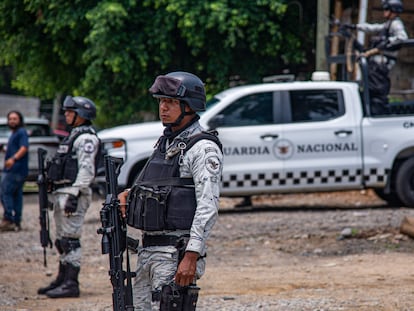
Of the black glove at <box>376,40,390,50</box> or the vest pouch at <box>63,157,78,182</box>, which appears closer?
the vest pouch at <box>63,157,78,182</box>

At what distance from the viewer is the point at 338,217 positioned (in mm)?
12734

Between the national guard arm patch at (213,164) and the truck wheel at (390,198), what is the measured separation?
858 centimetres

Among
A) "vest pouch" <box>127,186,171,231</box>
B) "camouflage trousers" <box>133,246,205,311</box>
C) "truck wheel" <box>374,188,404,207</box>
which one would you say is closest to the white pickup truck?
"truck wheel" <box>374,188,404,207</box>

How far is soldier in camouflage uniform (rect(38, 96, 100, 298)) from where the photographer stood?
26.1ft

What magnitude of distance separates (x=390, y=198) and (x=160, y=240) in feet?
29.8

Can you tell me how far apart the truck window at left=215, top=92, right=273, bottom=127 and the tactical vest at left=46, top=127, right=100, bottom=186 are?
5.04 m

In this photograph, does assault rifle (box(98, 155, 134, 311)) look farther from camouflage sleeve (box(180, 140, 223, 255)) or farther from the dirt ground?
the dirt ground

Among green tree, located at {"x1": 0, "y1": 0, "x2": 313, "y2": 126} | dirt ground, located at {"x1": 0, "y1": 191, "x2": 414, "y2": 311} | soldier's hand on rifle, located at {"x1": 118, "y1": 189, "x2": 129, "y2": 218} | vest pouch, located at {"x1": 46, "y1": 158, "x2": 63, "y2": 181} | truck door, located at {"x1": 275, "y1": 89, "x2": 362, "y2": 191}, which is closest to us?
soldier's hand on rifle, located at {"x1": 118, "y1": 189, "x2": 129, "y2": 218}

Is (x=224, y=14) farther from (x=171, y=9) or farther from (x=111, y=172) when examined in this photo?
(x=111, y=172)

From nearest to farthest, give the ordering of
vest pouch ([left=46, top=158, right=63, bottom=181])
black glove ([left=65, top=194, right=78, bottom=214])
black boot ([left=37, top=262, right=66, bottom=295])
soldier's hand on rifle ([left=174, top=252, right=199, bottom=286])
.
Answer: soldier's hand on rifle ([left=174, top=252, right=199, bottom=286])
black glove ([left=65, top=194, right=78, bottom=214])
vest pouch ([left=46, top=158, right=63, bottom=181])
black boot ([left=37, top=262, right=66, bottom=295])

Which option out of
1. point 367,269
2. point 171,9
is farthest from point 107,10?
point 367,269

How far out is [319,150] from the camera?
42.4ft

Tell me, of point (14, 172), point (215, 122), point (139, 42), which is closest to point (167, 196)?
point (215, 122)

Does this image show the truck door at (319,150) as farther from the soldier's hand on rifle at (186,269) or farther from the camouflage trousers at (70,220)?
the soldier's hand on rifle at (186,269)
